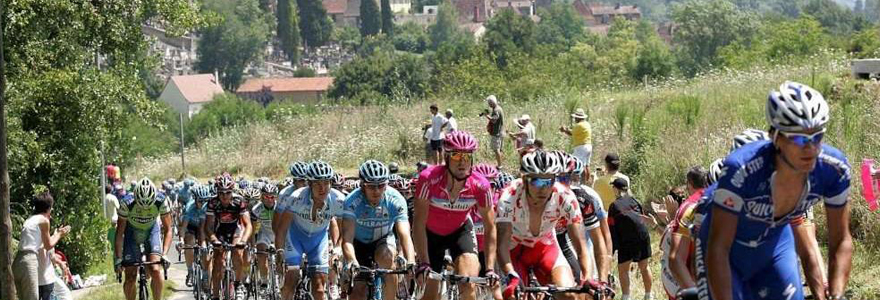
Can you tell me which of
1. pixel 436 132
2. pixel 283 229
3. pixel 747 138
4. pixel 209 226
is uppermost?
pixel 747 138

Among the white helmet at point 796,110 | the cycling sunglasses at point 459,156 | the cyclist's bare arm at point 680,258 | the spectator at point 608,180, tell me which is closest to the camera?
the white helmet at point 796,110

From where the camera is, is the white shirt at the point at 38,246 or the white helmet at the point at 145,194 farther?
the white helmet at the point at 145,194

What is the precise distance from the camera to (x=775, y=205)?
7.37 m

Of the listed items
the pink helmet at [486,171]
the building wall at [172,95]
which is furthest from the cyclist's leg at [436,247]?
the building wall at [172,95]

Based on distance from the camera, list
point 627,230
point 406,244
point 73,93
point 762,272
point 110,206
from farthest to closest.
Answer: point 110,206 → point 73,93 → point 627,230 → point 406,244 → point 762,272

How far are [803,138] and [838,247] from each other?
808mm

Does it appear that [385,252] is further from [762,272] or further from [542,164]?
[762,272]

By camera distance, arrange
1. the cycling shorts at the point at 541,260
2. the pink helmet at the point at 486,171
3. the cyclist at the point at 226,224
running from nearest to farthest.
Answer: the cycling shorts at the point at 541,260 → the pink helmet at the point at 486,171 → the cyclist at the point at 226,224

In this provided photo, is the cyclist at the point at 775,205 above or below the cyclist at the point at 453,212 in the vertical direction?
above

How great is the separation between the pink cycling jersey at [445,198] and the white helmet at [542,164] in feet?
3.84

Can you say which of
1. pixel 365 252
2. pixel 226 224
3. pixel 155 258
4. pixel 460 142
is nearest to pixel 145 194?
pixel 155 258

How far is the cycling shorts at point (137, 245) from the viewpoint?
58.0ft

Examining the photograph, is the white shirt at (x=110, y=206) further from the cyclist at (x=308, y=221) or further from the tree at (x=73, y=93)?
the cyclist at (x=308, y=221)

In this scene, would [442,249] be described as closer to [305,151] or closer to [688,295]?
[688,295]
